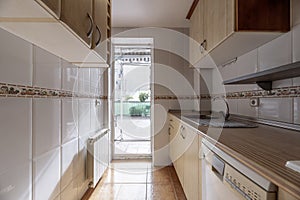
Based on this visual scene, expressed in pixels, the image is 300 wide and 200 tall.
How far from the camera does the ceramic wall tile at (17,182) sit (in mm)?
1162

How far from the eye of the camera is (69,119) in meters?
2.14

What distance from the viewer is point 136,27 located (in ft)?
13.0

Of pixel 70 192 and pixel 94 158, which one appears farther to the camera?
pixel 94 158

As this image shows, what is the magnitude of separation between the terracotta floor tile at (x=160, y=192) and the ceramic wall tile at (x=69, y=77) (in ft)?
4.65

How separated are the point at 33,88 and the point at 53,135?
1.51 feet

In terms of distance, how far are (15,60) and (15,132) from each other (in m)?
0.37

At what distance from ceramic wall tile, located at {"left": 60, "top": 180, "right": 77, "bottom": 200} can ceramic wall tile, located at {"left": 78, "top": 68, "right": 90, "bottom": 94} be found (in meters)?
0.90

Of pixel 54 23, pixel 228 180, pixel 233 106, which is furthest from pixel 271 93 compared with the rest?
pixel 54 23

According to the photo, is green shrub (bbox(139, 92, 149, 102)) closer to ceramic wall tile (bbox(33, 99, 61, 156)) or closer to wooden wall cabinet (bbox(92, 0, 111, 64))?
wooden wall cabinet (bbox(92, 0, 111, 64))

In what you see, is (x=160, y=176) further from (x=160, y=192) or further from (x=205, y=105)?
(x=205, y=105)

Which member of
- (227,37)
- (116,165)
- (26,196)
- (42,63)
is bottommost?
(116,165)

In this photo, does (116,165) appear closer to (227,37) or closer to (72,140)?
(72,140)

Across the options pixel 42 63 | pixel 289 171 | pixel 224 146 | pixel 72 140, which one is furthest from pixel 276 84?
pixel 72 140

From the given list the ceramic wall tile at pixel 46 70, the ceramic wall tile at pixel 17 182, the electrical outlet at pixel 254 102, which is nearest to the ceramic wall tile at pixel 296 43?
the electrical outlet at pixel 254 102
